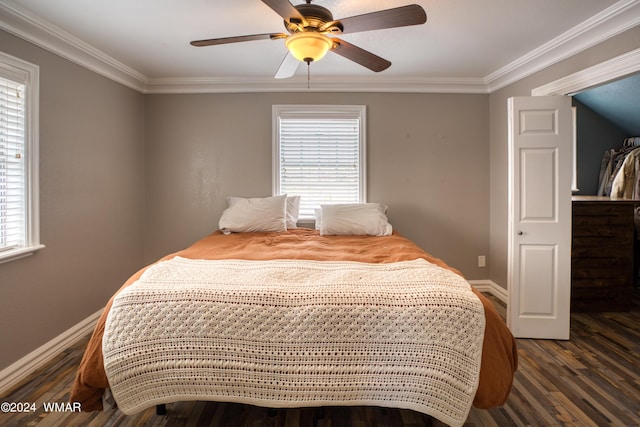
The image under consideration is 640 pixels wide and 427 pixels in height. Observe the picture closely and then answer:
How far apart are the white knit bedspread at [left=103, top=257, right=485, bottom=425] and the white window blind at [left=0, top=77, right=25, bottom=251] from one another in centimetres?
133

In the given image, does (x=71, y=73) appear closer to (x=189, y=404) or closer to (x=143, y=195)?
(x=143, y=195)

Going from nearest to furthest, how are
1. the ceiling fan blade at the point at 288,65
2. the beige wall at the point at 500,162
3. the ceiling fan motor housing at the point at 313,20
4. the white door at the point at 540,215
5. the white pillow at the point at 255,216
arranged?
the ceiling fan motor housing at the point at 313,20 < the ceiling fan blade at the point at 288,65 < the white door at the point at 540,215 < the beige wall at the point at 500,162 < the white pillow at the point at 255,216

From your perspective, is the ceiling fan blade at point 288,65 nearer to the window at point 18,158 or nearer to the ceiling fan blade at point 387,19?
the ceiling fan blade at point 387,19

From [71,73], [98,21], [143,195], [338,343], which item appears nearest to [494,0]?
[338,343]

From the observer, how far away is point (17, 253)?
2.25 meters

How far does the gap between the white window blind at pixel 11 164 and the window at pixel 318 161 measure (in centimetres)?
213

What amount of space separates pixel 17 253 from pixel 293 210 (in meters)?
2.24

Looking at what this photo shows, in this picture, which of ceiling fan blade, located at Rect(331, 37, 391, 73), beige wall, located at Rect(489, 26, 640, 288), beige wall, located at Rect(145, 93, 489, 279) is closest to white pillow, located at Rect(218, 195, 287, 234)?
beige wall, located at Rect(145, 93, 489, 279)

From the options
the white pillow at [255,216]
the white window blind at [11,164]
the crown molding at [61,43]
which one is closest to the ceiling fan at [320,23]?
the crown molding at [61,43]

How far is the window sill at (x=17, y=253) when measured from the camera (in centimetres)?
217

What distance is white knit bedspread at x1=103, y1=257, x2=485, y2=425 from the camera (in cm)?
153

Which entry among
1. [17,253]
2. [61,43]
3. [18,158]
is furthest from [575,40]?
[17,253]

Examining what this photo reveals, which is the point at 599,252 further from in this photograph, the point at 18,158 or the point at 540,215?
the point at 18,158

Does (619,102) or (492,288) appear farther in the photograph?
(619,102)
